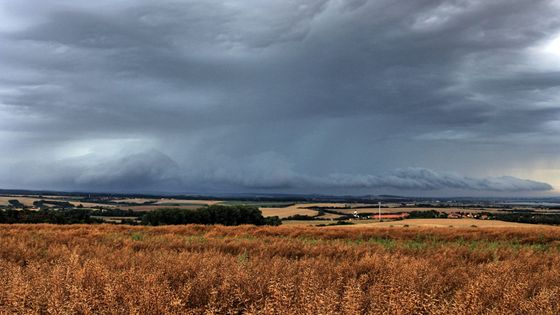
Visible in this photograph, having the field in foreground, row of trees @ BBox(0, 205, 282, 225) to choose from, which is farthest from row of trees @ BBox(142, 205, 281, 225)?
the field in foreground

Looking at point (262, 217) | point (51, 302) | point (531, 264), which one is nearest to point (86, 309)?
point (51, 302)

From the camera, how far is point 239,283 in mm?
7000

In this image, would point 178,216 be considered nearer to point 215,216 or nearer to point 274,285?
point 215,216

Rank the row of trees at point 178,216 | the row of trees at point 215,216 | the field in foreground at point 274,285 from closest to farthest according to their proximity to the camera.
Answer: the field in foreground at point 274,285
the row of trees at point 178,216
the row of trees at point 215,216

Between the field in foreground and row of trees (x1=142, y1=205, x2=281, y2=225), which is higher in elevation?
the field in foreground

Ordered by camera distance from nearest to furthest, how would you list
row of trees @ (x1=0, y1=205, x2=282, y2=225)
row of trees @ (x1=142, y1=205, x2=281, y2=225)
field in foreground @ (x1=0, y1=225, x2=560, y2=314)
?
field in foreground @ (x1=0, y1=225, x2=560, y2=314) → row of trees @ (x1=0, y1=205, x2=282, y2=225) → row of trees @ (x1=142, y1=205, x2=281, y2=225)

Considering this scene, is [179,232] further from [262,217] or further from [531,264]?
[262,217]

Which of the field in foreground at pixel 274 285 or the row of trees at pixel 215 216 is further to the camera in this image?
the row of trees at pixel 215 216

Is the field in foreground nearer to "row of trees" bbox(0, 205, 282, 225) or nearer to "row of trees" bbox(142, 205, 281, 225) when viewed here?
"row of trees" bbox(0, 205, 282, 225)

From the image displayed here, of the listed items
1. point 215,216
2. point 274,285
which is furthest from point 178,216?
point 274,285

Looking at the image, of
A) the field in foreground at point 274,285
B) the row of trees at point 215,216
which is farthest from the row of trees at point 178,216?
the field in foreground at point 274,285

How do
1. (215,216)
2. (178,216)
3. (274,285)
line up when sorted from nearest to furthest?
(274,285) → (178,216) → (215,216)

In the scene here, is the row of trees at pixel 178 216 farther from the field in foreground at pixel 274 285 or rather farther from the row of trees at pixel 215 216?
the field in foreground at pixel 274 285

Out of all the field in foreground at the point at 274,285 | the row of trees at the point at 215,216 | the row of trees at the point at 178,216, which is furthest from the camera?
the row of trees at the point at 215,216
